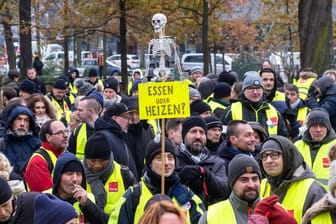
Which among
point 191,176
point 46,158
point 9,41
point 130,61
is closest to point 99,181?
point 191,176

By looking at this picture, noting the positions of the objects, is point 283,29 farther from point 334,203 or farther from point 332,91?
point 334,203

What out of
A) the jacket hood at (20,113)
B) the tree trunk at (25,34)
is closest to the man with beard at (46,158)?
the jacket hood at (20,113)

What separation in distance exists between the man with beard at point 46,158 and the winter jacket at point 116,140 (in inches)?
18.2

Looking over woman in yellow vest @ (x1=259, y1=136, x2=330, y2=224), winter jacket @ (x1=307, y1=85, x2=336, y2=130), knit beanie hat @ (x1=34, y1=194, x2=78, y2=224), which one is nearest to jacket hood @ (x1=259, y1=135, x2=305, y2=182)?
woman in yellow vest @ (x1=259, y1=136, x2=330, y2=224)

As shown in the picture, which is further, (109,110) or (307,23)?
(307,23)

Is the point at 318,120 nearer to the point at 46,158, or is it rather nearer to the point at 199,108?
the point at 199,108

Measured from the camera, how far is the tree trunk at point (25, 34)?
28086 mm

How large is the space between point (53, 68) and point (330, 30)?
60.6ft

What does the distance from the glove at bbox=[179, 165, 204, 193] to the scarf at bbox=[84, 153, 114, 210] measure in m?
A: 0.75

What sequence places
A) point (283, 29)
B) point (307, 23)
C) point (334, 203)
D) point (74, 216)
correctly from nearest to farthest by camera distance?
1. point (74, 216)
2. point (334, 203)
3. point (307, 23)
4. point (283, 29)

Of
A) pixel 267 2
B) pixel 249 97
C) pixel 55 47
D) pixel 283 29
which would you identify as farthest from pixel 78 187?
pixel 55 47

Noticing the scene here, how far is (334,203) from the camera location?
678 cm

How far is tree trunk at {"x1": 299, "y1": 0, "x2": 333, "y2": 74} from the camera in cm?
2427

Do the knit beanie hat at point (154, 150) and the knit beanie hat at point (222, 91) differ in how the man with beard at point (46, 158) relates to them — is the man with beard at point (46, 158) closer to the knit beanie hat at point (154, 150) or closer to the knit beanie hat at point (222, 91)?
the knit beanie hat at point (154, 150)
